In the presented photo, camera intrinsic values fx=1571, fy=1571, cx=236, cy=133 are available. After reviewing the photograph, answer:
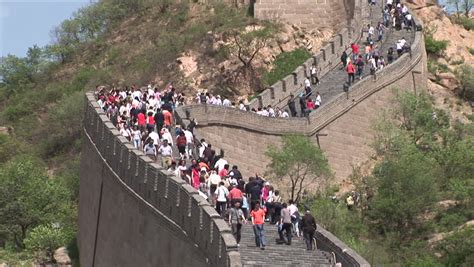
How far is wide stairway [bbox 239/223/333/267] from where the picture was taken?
32031 millimetres

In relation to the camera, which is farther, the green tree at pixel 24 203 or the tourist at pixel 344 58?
the tourist at pixel 344 58

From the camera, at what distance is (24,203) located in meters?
57.2

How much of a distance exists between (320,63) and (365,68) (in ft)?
7.34

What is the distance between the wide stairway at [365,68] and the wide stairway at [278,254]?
69.4ft

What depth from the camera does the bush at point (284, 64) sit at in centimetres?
6344

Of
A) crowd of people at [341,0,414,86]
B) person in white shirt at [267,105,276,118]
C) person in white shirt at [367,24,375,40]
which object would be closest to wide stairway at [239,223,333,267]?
person in white shirt at [267,105,276,118]

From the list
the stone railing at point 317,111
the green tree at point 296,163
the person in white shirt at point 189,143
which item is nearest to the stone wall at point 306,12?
the stone railing at point 317,111

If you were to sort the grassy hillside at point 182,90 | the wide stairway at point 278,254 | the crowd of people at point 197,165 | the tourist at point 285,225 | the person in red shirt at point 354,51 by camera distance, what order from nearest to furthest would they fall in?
the wide stairway at point 278,254, the tourist at point 285,225, the crowd of people at point 197,165, the grassy hillside at point 182,90, the person in red shirt at point 354,51

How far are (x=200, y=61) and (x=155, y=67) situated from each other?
9.40ft

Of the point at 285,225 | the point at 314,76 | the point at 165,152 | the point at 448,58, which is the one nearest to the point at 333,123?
the point at 314,76

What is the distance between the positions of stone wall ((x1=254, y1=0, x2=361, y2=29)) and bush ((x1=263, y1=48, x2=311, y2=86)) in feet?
8.04

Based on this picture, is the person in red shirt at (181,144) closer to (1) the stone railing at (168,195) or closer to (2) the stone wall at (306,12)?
(1) the stone railing at (168,195)

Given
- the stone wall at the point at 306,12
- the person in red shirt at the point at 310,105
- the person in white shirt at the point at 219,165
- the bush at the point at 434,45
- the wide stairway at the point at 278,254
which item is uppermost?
the stone wall at the point at 306,12

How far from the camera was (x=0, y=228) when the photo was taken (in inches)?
2229
